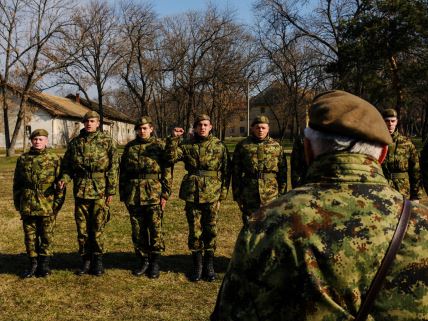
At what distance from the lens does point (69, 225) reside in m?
8.83

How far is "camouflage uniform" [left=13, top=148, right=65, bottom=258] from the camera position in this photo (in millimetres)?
5867

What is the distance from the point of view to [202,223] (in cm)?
601

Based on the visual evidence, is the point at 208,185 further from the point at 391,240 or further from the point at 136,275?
the point at 391,240

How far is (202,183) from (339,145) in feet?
13.8

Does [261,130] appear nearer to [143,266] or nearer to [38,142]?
[143,266]

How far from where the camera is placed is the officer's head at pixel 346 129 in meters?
1.68

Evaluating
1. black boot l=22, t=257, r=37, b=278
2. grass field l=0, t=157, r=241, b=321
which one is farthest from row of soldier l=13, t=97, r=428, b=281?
grass field l=0, t=157, r=241, b=321

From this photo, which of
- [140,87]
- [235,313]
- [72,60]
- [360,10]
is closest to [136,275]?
[235,313]

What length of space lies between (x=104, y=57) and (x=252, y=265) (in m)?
41.3

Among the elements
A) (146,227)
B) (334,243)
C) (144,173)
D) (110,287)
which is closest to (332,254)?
(334,243)

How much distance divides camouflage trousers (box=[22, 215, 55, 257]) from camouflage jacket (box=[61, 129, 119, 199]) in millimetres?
529

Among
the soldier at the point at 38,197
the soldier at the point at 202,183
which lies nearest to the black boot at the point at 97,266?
the soldier at the point at 38,197

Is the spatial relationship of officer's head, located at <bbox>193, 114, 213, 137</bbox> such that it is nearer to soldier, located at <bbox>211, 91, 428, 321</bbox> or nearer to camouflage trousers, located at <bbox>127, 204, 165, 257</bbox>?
camouflage trousers, located at <bbox>127, 204, 165, 257</bbox>

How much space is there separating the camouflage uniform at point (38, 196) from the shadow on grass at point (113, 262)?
1.58 ft
